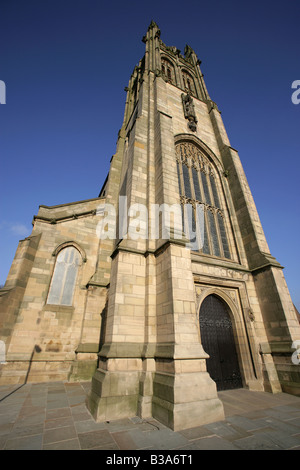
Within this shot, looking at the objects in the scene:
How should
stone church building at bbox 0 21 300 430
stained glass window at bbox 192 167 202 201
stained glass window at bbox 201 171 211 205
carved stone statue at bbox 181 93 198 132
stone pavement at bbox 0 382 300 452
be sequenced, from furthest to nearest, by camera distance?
carved stone statue at bbox 181 93 198 132
stained glass window at bbox 201 171 211 205
stained glass window at bbox 192 167 202 201
stone church building at bbox 0 21 300 430
stone pavement at bbox 0 382 300 452

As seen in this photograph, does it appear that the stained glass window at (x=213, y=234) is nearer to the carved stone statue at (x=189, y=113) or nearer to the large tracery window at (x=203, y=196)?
the large tracery window at (x=203, y=196)

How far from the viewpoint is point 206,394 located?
4.58m

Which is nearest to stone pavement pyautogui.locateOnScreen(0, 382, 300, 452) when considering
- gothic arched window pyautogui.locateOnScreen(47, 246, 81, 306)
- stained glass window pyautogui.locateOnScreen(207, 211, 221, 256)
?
gothic arched window pyautogui.locateOnScreen(47, 246, 81, 306)

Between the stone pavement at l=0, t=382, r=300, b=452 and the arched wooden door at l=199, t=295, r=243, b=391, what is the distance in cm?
140

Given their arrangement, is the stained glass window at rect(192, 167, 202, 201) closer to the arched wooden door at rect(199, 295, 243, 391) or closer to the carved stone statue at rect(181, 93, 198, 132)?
the carved stone statue at rect(181, 93, 198, 132)

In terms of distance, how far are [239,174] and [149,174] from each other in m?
6.25

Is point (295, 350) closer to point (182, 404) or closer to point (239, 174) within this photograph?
point (182, 404)

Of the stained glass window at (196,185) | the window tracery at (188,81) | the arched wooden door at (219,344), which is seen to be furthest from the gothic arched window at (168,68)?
the arched wooden door at (219,344)

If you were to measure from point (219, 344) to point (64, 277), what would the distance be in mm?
7588

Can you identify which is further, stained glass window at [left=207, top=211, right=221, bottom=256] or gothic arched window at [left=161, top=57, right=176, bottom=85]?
gothic arched window at [left=161, top=57, right=176, bottom=85]

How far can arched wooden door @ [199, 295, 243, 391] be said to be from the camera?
714 centimetres

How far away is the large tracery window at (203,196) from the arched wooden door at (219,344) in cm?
259

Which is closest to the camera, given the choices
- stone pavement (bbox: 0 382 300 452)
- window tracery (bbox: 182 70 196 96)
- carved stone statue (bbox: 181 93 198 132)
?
stone pavement (bbox: 0 382 300 452)

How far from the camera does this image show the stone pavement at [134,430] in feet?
10.7
